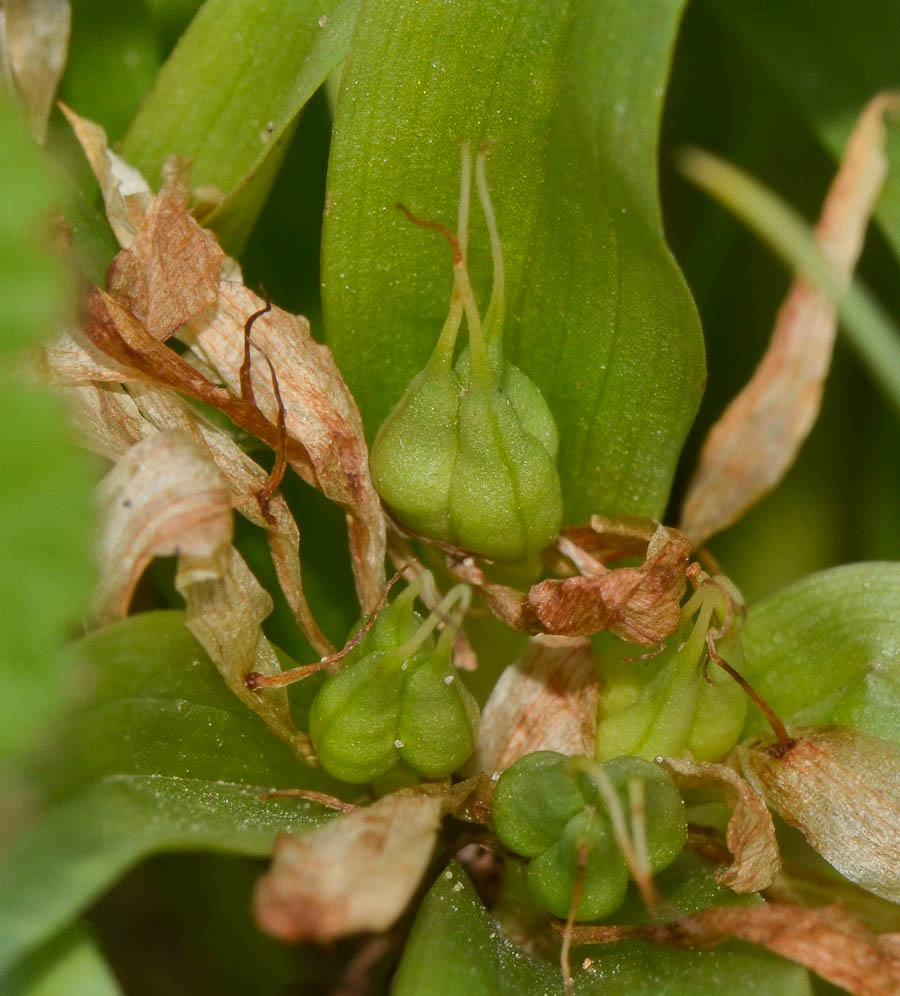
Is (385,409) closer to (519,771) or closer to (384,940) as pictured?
(519,771)

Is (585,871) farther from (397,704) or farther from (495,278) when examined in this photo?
(495,278)

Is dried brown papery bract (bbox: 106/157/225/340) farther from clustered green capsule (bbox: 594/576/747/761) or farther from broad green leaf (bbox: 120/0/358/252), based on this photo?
clustered green capsule (bbox: 594/576/747/761)

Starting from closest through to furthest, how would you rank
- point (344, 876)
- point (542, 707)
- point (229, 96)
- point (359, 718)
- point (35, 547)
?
point (35, 547)
point (344, 876)
point (359, 718)
point (542, 707)
point (229, 96)

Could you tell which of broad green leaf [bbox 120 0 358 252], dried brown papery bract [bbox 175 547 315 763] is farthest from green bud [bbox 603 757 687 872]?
broad green leaf [bbox 120 0 358 252]

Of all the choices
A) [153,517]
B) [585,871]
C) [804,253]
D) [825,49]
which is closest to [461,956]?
[585,871]

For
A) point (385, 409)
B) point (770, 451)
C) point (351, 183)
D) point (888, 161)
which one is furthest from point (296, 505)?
point (888, 161)
